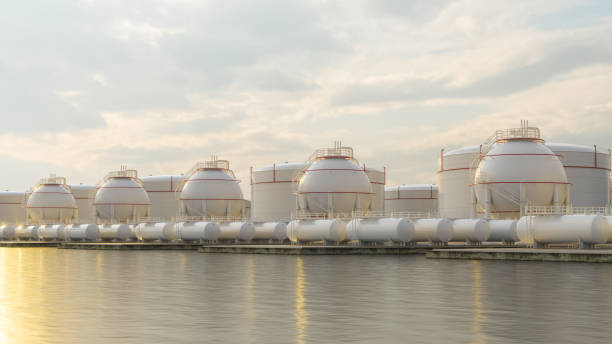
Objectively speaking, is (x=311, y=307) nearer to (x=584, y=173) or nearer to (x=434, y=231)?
(x=434, y=231)

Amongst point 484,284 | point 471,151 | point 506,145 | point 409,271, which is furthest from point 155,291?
point 471,151

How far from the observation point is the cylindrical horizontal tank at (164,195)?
3423 inches

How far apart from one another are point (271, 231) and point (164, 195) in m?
34.3

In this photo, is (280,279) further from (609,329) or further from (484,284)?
(609,329)

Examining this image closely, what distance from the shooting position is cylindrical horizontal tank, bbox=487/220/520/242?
45906 mm

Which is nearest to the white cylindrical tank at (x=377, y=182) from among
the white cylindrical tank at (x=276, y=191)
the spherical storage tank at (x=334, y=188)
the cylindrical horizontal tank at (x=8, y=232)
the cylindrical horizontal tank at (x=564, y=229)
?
the white cylindrical tank at (x=276, y=191)

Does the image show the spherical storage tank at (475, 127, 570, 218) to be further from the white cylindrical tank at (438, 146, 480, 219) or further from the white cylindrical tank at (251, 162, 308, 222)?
the white cylindrical tank at (251, 162, 308, 222)

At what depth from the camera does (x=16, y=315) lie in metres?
14.5

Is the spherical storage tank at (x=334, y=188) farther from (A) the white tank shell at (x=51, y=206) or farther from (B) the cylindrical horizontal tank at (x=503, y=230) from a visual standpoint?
(A) the white tank shell at (x=51, y=206)

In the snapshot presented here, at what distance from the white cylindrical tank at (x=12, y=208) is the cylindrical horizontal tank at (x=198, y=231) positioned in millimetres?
49940

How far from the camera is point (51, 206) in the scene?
82938 mm

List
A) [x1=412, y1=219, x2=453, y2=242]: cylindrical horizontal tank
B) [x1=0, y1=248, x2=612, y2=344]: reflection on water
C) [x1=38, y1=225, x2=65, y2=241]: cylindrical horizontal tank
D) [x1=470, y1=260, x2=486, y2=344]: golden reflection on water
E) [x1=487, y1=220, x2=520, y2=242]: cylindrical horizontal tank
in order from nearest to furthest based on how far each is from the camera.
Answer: [x1=470, y1=260, x2=486, y2=344]: golden reflection on water < [x1=0, y1=248, x2=612, y2=344]: reflection on water < [x1=487, y1=220, x2=520, y2=242]: cylindrical horizontal tank < [x1=412, y1=219, x2=453, y2=242]: cylindrical horizontal tank < [x1=38, y1=225, x2=65, y2=241]: cylindrical horizontal tank

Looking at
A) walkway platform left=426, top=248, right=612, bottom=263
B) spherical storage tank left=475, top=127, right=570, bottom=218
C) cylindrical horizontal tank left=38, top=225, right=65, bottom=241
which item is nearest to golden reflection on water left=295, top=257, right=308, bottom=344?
walkway platform left=426, top=248, right=612, bottom=263

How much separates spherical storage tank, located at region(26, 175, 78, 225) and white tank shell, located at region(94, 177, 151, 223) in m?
11.0
